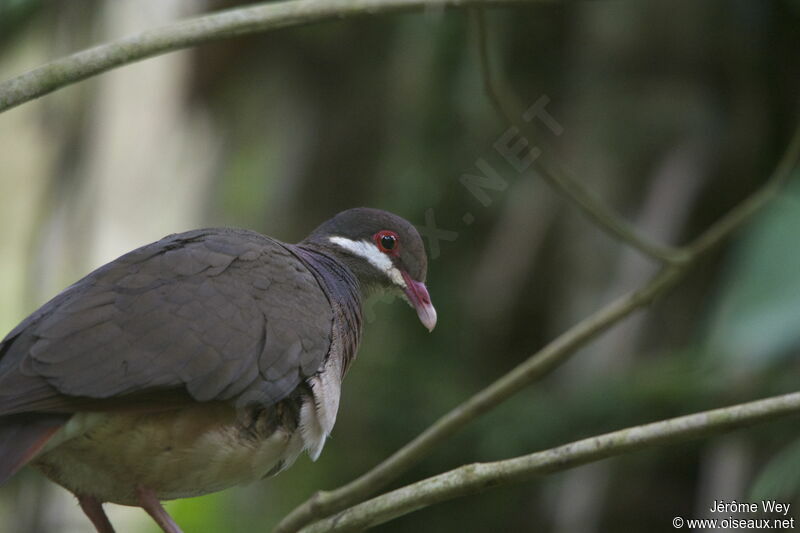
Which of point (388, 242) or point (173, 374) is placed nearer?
point (173, 374)

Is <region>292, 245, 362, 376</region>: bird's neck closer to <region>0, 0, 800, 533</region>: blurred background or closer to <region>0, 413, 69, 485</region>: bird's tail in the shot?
<region>0, 413, 69, 485</region>: bird's tail

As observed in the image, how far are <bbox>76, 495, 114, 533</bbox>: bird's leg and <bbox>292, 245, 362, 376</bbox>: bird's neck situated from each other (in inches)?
34.5

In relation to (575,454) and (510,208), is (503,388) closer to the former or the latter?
(575,454)

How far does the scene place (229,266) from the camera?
3.21m

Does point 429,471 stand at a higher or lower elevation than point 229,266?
lower

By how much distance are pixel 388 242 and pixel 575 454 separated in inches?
54.5

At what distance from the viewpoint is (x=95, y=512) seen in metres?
3.24

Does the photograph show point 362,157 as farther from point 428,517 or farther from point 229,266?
point 229,266

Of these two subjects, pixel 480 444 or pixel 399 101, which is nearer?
pixel 480 444

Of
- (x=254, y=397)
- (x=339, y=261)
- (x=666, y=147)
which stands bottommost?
(x=254, y=397)

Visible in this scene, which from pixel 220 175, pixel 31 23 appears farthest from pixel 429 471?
pixel 31 23

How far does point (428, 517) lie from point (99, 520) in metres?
3.00

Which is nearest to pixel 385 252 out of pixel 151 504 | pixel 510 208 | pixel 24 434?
pixel 151 504

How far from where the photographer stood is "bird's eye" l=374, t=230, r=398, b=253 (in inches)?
150
